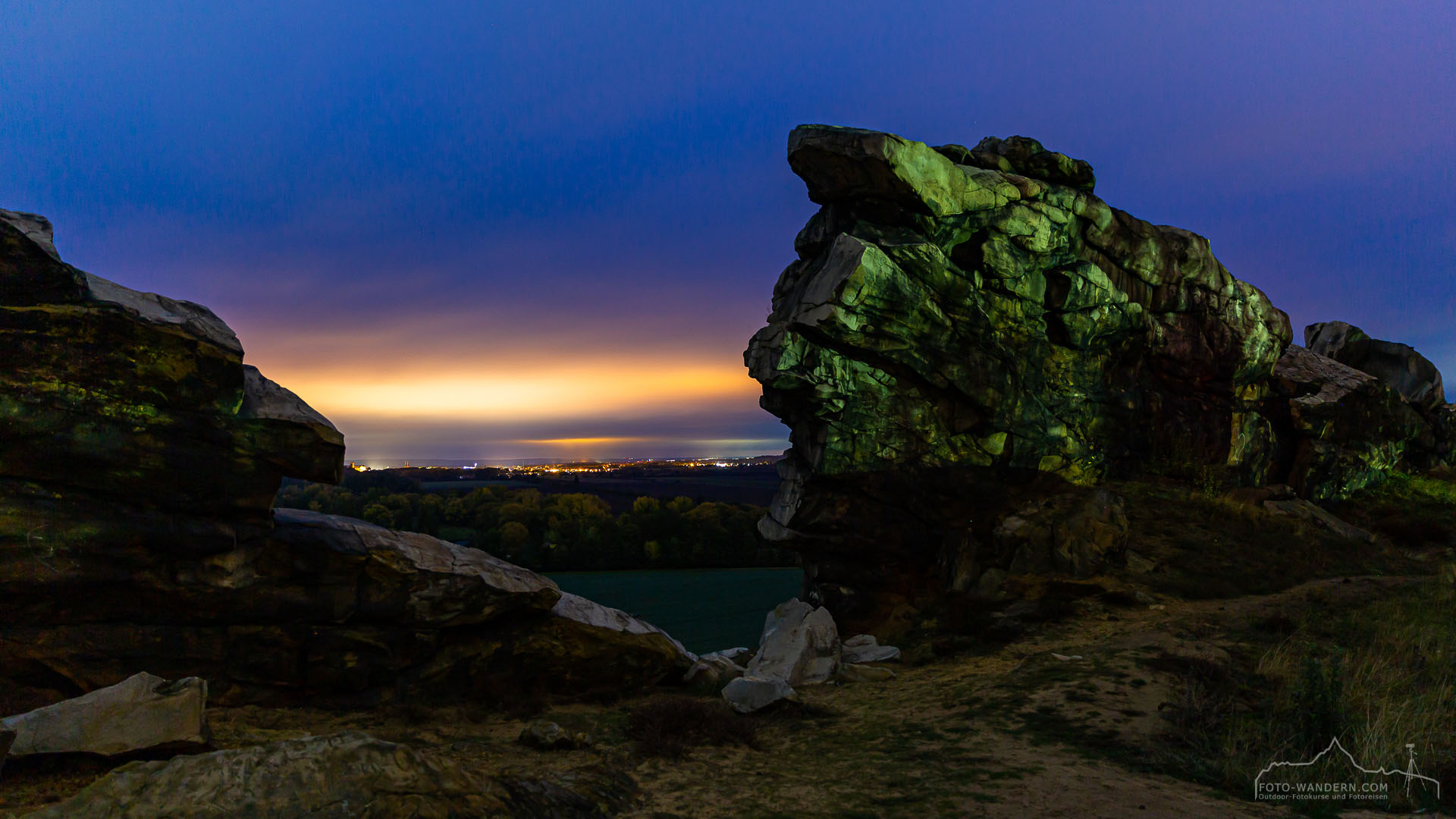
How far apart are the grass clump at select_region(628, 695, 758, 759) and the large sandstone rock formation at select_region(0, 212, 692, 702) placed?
3436 millimetres

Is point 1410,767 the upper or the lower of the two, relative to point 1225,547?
lower

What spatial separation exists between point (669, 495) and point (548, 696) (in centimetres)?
6890

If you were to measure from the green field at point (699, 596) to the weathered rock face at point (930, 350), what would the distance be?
722cm

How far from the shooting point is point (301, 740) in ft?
22.5

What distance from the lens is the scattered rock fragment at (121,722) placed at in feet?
23.6

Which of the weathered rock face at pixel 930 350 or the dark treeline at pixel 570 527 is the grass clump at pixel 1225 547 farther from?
the dark treeline at pixel 570 527

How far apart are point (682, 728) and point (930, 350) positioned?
1595 cm

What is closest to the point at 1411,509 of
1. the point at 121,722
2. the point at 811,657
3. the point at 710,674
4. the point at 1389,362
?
the point at 1389,362

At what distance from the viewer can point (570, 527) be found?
55.0 metres

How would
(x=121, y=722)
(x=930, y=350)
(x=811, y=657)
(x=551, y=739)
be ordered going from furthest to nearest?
(x=930, y=350)
(x=811, y=657)
(x=551, y=739)
(x=121, y=722)

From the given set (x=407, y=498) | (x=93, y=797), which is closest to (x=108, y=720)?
(x=93, y=797)

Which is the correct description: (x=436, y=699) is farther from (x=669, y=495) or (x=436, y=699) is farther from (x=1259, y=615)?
(x=669, y=495)

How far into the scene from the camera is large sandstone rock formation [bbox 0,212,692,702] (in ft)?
33.2

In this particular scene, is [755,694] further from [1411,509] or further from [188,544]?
[1411,509]
